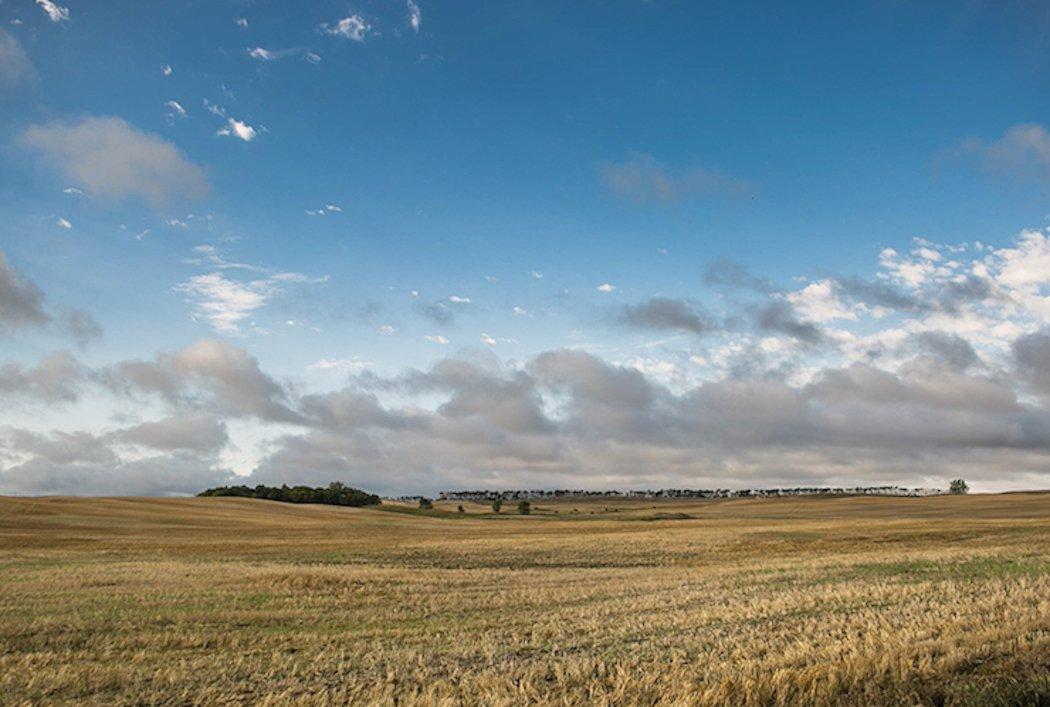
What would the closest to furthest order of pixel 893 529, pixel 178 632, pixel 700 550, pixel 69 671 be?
pixel 69 671 < pixel 178 632 < pixel 700 550 < pixel 893 529

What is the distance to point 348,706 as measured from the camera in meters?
10.6

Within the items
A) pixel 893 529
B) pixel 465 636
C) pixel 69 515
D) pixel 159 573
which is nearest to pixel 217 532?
pixel 69 515

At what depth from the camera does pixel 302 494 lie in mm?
163000

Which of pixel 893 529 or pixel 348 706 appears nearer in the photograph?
pixel 348 706

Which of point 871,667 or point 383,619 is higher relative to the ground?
point 871,667

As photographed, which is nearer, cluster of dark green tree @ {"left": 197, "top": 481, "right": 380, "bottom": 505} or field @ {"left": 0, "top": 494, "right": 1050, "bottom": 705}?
field @ {"left": 0, "top": 494, "right": 1050, "bottom": 705}

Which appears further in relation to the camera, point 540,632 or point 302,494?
point 302,494

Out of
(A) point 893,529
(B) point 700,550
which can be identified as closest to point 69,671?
(B) point 700,550

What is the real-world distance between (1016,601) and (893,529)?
52.4m

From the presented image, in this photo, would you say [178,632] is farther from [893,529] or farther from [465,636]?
[893,529]

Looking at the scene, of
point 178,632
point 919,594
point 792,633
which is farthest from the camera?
point 919,594

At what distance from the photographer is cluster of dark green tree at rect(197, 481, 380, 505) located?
534 ft

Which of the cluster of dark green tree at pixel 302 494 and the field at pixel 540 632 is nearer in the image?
the field at pixel 540 632

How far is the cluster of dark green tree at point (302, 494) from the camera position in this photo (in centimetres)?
16275
